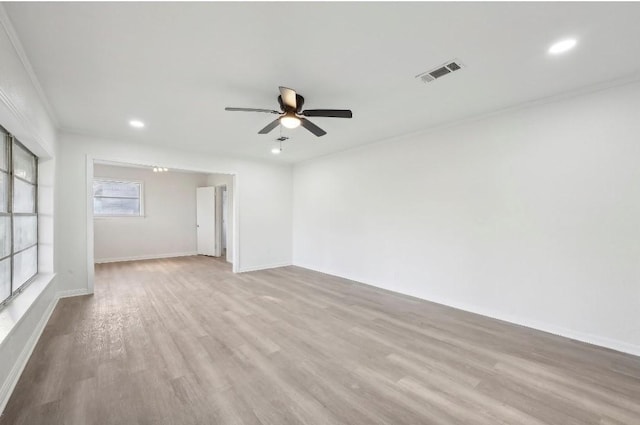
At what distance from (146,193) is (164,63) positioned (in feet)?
20.3

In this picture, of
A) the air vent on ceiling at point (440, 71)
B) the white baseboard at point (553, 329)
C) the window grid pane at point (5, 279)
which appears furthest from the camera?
the white baseboard at point (553, 329)

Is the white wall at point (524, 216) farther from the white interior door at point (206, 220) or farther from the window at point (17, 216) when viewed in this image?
the white interior door at point (206, 220)

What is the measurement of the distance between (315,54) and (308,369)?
2572mm

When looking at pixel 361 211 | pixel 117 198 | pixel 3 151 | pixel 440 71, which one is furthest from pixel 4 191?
pixel 117 198

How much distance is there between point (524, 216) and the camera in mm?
3178

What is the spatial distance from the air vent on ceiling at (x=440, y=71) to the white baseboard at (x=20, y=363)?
3999mm

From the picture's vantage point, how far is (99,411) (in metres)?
1.78

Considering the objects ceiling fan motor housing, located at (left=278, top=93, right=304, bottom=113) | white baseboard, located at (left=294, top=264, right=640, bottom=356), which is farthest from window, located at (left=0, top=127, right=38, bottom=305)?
white baseboard, located at (left=294, top=264, right=640, bottom=356)

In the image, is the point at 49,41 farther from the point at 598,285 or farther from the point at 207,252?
the point at 207,252

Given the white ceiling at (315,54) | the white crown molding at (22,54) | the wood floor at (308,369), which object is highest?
the white ceiling at (315,54)

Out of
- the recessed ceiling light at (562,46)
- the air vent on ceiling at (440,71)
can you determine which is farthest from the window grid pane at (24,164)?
the recessed ceiling light at (562,46)

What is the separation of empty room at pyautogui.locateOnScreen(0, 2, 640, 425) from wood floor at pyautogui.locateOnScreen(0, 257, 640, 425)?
0.02 m

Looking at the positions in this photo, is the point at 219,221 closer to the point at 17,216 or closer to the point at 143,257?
the point at 143,257

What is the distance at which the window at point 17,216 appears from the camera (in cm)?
249
